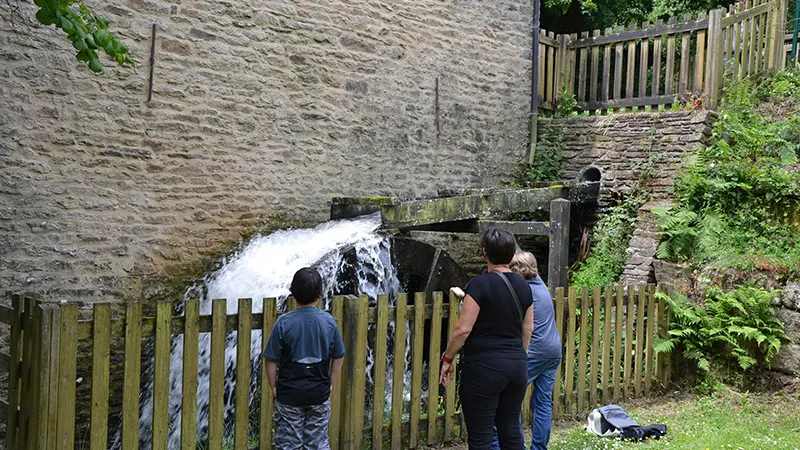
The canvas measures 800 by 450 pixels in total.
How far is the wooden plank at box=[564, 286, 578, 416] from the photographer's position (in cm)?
578

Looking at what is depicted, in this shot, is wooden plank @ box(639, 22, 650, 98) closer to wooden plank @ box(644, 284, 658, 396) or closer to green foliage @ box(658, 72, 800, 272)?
green foliage @ box(658, 72, 800, 272)

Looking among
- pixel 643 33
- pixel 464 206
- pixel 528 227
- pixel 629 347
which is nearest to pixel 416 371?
pixel 629 347

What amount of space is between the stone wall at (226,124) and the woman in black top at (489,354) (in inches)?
155

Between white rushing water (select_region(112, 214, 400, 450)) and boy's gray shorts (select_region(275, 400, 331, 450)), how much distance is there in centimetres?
186

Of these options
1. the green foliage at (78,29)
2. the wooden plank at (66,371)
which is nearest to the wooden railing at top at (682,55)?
the green foliage at (78,29)

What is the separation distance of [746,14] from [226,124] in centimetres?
654

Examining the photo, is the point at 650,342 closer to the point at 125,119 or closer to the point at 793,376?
the point at 793,376

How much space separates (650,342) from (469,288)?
3.39 meters

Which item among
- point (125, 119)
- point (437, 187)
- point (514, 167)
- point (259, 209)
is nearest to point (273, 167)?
point (259, 209)

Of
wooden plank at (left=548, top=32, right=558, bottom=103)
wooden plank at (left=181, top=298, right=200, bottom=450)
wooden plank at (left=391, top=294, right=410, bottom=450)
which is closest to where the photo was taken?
wooden plank at (left=181, top=298, right=200, bottom=450)

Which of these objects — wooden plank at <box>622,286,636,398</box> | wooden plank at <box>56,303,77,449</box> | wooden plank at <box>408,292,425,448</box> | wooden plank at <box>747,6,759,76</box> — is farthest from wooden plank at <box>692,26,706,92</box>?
wooden plank at <box>56,303,77,449</box>

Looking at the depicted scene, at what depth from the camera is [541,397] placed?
4.58 metres

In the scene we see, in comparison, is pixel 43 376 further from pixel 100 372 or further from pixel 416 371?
pixel 416 371

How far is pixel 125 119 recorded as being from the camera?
21.6 ft
